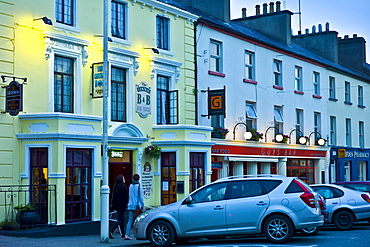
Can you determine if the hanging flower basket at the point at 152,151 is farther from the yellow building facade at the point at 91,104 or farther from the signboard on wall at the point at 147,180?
the signboard on wall at the point at 147,180

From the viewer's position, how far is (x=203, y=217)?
1362cm

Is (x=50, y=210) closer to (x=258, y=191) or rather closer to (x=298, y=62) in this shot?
(x=258, y=191)

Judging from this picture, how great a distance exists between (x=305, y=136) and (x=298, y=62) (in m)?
4.01

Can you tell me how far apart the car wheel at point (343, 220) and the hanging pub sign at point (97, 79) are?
26.7ft

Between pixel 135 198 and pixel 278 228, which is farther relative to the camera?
pixel 135 198

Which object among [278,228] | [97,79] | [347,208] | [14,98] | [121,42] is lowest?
[278,228]

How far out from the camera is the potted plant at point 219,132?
78.2 ft

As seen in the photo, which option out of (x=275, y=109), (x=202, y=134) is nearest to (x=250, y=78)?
(x=275, y=109)

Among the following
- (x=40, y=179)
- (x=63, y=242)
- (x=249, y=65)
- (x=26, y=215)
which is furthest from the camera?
(x=249, y=65)

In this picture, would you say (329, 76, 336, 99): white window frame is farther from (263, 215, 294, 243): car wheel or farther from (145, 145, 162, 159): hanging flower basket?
(263, 215, 294, 243): car wheel

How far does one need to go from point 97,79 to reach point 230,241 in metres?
6.78

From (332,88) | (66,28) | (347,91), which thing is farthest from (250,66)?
(347,91)

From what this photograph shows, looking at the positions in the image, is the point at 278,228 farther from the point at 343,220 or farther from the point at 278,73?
the point at 278,73

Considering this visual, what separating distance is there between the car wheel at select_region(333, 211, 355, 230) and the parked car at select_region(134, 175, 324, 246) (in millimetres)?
3861
